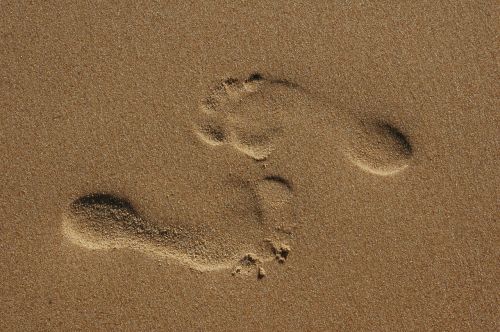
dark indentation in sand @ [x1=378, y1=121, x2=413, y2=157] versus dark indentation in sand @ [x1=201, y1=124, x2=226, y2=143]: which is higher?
dark indentation in sand @ [x1=378, y1=121, x2=413, y2=157]

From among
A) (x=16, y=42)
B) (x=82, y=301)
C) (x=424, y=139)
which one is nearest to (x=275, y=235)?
(x=424, y=139)

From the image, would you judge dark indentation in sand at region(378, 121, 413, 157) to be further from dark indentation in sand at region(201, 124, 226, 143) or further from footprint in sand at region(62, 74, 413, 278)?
dark indentation in sand at region(201, 124, 226, 143)

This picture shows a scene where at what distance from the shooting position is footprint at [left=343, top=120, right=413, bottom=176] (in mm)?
1785

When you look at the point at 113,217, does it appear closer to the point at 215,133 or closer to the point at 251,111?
the point at 215,133

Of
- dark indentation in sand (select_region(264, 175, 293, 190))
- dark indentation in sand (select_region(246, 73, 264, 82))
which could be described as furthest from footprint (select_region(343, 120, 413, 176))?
dark indentation in sand (select_region(246, 73, 264, 82))

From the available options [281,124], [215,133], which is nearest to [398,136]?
[281,124]

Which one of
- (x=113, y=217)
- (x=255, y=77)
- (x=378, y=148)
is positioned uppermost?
(x=255, y=77)

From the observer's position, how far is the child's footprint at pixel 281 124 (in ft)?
5.85

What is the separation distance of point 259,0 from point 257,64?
322 mm

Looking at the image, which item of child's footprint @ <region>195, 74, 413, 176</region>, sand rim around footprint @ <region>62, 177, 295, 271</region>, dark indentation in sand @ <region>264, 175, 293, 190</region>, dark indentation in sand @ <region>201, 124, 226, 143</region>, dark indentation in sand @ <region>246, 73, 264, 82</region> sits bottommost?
sand rim around footprint @ <region>62, 177, 295, 271</region>

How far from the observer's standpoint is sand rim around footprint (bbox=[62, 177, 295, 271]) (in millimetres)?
1772

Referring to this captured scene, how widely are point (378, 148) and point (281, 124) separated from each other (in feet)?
1.55

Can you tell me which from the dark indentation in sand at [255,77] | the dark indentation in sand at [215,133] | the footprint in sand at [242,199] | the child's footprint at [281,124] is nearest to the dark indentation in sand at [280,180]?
the footprint in sand at [242,199]

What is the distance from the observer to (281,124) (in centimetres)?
180
